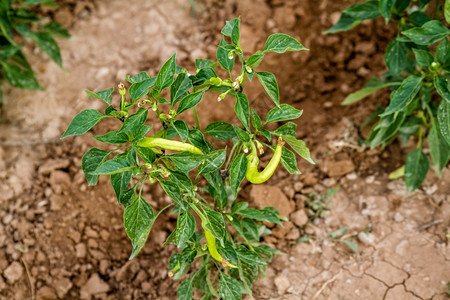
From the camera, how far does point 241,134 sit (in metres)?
1.93

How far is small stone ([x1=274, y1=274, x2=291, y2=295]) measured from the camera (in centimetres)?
268

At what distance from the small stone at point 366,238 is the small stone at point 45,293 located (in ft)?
6.73

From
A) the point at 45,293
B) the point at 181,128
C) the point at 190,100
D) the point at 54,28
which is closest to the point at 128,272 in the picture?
the point at 45,293

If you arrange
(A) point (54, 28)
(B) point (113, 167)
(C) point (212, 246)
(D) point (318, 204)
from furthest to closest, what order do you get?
(A) point (54, 28) → (D) point (318, 204) → (C) point (212, 246) → (B) point (113, 167)

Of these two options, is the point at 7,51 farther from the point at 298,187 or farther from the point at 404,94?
the point at 404,94

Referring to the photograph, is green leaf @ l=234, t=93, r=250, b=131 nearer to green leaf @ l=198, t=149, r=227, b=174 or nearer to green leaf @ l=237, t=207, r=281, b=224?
green leaf @ l=198, t=149, r=227, b=174

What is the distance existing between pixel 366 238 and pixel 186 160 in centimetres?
155

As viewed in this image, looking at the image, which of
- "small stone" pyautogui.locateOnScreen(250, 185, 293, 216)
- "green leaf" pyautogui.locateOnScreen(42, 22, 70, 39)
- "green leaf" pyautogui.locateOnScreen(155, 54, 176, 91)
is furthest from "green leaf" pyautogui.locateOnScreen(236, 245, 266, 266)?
"green leaf" pyautogui.locateOnScreen(42, 22, 70, 39)

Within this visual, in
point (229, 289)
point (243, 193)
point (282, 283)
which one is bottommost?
point (282, 283)

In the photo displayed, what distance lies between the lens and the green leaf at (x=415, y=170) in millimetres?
2805

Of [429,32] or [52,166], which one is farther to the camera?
[52,166]

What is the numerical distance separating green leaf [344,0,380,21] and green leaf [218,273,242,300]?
1835mm

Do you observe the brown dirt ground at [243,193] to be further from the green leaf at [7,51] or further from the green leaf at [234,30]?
the green leaf at [234,30]

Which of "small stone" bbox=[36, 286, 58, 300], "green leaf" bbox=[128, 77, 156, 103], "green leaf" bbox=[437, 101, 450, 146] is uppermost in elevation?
"green leaf" bbox=[128, 77, 156, 103]
